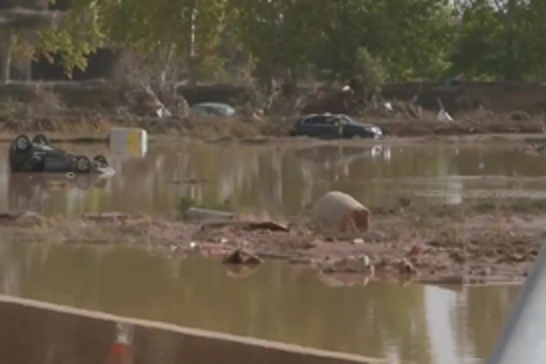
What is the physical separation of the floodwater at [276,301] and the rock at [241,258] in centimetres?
22

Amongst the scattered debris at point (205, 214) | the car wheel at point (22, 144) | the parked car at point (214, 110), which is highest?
the parked car at point (214, 110)

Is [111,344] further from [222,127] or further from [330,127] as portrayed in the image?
[222,127]

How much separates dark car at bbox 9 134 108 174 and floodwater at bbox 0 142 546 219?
0.56 metres

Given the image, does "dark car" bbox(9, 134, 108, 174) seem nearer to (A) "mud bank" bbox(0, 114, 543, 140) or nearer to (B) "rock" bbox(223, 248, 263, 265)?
(B) "rock" bbox(223, 248, 263, 265)

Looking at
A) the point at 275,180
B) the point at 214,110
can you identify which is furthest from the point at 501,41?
the point at 275,180

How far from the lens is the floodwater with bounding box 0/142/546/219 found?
28.7 m

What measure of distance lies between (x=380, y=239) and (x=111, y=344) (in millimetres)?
11849

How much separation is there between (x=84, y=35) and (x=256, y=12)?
11.9 meters

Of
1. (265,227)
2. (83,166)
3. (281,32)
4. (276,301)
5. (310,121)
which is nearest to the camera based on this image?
(276,301)

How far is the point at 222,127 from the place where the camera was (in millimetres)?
61750

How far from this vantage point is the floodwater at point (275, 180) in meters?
28.7

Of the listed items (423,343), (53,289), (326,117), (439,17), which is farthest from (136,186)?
(439,17)

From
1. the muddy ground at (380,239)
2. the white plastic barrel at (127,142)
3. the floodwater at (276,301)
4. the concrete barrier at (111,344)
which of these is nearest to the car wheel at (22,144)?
the muddy ground at (380,239)

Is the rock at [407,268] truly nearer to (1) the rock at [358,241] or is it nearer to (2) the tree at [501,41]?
(1) the rock at [358,241]
